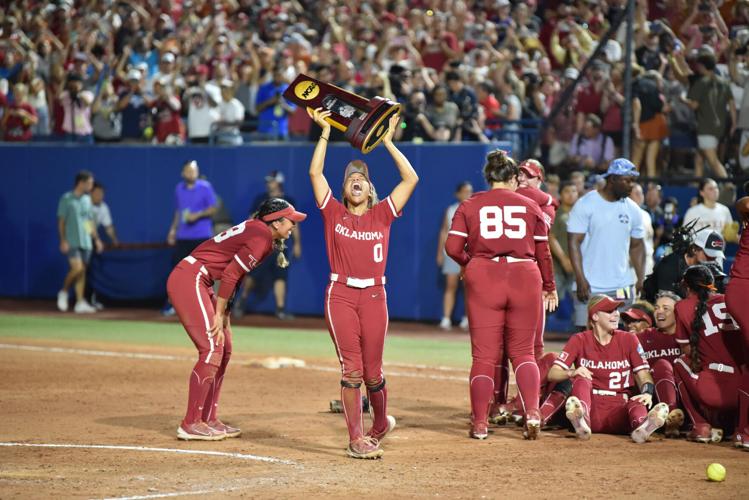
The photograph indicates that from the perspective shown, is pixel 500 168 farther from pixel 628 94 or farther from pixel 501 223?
pixel 628 94

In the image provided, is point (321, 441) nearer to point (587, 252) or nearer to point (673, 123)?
point (587, 252)

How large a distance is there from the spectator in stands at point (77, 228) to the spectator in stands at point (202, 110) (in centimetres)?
201

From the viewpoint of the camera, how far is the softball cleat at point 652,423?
30.6ft

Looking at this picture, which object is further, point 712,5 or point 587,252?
point 712,5

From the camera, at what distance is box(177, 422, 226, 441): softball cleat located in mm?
9406

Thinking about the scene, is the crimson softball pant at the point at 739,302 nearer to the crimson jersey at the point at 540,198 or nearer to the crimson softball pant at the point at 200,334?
the crimson jersey at the point at 540,198

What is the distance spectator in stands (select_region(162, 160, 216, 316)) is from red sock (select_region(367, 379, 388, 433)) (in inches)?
439

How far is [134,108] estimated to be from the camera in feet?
73.3

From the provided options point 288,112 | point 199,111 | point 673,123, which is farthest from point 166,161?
point 673,123

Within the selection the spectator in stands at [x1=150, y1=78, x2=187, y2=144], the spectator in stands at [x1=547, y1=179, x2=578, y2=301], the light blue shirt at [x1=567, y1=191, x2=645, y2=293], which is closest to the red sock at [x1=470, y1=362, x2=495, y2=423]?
the light blue shirt at [x1=567, y1=191, x2=645, y2=293]

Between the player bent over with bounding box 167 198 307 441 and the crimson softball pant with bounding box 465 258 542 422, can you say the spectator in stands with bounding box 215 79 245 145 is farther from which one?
the crimson softball pant with bounding box 465 258 542 422

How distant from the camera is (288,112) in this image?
20859 mm

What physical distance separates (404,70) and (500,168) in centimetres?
1031

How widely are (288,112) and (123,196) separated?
373cm
